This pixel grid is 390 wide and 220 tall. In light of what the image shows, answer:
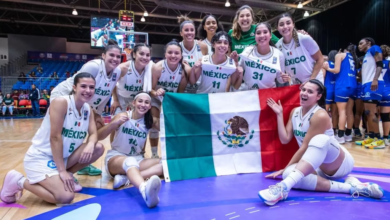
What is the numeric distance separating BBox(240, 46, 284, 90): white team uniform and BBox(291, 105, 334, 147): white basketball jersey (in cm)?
64

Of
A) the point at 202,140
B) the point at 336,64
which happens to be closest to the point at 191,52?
the point at 202,140

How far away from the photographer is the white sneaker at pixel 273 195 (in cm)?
210

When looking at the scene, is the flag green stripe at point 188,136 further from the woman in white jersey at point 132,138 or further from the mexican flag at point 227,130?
the woman in white jersey at point 132,138

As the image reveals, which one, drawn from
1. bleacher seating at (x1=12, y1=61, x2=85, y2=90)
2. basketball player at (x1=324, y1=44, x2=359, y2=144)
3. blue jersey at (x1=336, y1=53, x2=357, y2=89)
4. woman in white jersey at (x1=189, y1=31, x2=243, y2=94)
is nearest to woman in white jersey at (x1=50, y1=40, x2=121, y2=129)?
woman in white jersey at (x1=189, y1=31, x2=243, y2=94)

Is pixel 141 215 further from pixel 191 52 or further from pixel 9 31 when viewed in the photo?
pixel 9 31

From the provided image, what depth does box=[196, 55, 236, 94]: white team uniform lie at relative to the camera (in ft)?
10.7

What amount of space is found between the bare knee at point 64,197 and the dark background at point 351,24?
536 inches

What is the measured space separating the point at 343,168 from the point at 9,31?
2688cm

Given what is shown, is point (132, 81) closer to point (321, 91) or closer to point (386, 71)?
point (321, 91)

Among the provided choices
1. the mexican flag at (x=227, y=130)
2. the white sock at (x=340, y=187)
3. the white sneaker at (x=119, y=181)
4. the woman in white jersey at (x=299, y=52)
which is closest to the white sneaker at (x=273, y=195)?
the white sock at (x=340, y=187)

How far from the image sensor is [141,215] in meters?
2.00

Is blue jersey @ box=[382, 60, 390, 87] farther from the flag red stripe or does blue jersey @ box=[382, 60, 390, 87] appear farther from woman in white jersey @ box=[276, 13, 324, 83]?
the flag red stripe

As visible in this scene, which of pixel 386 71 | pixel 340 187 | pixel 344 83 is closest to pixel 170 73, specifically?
pixel 340 187

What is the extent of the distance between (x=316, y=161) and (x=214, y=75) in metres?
1.59
